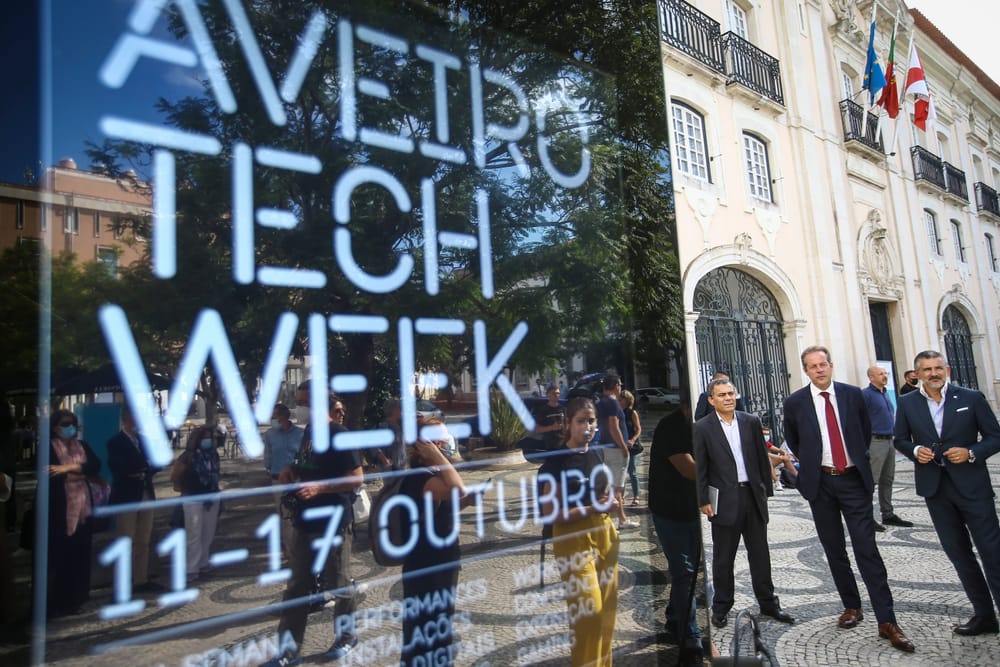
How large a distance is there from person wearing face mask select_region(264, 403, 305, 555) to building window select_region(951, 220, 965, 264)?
20879 mm

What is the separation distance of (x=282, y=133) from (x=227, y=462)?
Answer: 2.21 feet

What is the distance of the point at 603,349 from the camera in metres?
1.78

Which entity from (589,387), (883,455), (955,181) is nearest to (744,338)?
(883,455)

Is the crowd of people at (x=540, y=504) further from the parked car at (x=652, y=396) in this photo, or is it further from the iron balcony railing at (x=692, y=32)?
the iron balcony railing at (x=692, y=32)

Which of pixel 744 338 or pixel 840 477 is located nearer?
pixel 840 477

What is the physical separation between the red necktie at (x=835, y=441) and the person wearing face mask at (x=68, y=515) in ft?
12.2

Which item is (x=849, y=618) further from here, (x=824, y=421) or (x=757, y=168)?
(x=757, y=168)

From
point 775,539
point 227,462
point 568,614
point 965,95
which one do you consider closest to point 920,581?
point 775,539

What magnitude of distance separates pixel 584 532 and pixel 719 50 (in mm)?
10173

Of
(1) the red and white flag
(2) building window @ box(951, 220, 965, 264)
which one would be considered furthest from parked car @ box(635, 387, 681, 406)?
(2) building window @ box(951, 220, 965, 264)

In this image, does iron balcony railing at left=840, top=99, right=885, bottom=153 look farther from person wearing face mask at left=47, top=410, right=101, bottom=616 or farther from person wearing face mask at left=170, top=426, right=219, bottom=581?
person wearing face mask at left=47, top=410, right=101, bottom=616

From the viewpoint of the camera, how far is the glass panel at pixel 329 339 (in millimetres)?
1049

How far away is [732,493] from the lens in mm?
3941

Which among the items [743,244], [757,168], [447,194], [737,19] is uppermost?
[737,19]
